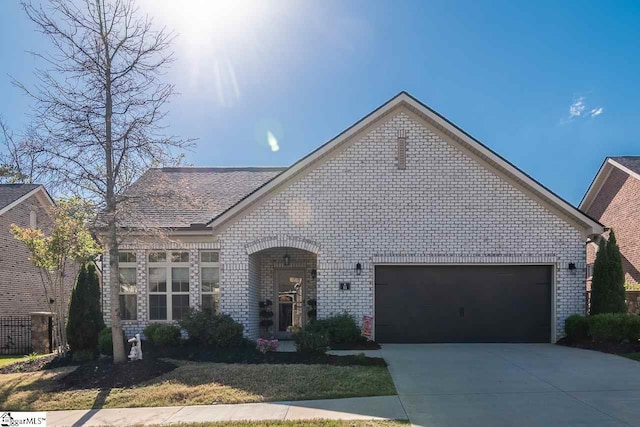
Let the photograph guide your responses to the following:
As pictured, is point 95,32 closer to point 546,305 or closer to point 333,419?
point 333,419

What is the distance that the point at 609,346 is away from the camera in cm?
1098

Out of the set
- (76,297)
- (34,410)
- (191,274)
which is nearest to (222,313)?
(191,274)

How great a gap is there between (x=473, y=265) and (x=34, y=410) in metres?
10.9

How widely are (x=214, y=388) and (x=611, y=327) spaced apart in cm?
968

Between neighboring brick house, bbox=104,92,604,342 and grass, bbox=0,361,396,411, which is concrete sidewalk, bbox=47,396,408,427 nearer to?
grass, bbox=0,361,396,411

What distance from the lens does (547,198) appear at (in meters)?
12.5

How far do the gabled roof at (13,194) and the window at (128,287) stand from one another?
324 inches

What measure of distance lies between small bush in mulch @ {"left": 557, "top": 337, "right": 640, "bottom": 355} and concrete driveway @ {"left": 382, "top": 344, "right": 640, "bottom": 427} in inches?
18.1

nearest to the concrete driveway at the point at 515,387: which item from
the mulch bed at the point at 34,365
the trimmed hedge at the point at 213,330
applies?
the trimmed hedge at the point at 213,330

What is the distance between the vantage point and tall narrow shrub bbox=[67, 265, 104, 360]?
1088 cm

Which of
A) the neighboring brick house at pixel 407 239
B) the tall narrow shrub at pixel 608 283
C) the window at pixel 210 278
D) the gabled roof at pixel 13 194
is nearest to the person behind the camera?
the tall narrow shrub at pixel 608 283

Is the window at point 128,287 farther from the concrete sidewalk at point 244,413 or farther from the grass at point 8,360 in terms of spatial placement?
the concrete sidewalk at point 244,413

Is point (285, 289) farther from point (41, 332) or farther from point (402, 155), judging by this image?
point (41, 332)

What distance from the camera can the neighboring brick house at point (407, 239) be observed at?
41.4ft
